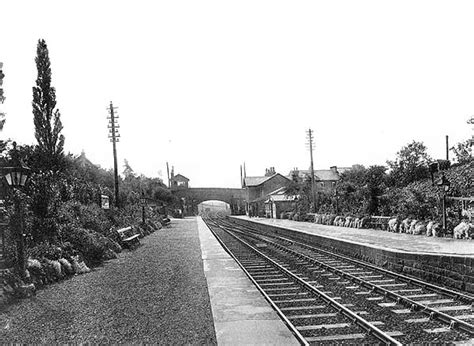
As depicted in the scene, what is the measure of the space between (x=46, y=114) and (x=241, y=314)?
33.1 m

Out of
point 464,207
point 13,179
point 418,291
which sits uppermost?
point 13,179

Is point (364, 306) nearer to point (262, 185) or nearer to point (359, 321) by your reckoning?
point (359, 321)

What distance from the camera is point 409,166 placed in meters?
28.8

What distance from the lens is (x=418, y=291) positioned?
Answer: 9961 mm

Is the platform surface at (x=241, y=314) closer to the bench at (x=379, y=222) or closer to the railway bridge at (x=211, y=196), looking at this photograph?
the bench at (x=379, y=222)

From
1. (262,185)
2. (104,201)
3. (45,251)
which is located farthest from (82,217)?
(262,185)

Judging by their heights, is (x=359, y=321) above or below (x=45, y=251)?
below

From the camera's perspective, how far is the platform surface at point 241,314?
651 cm

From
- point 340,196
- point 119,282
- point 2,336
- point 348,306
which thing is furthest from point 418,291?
point 340,196

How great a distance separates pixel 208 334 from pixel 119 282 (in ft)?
18.0

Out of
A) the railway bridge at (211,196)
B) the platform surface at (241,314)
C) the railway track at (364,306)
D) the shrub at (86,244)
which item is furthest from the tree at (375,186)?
the railway bridge at (211,196)

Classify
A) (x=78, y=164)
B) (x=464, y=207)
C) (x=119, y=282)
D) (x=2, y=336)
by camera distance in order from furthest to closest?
(x=78, y=164) < (x=464, y=207) < (x=119, y=282) < (x=2, y=336)

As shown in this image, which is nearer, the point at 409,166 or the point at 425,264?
the point at 425,264

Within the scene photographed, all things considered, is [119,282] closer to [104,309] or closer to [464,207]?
[104,309]
